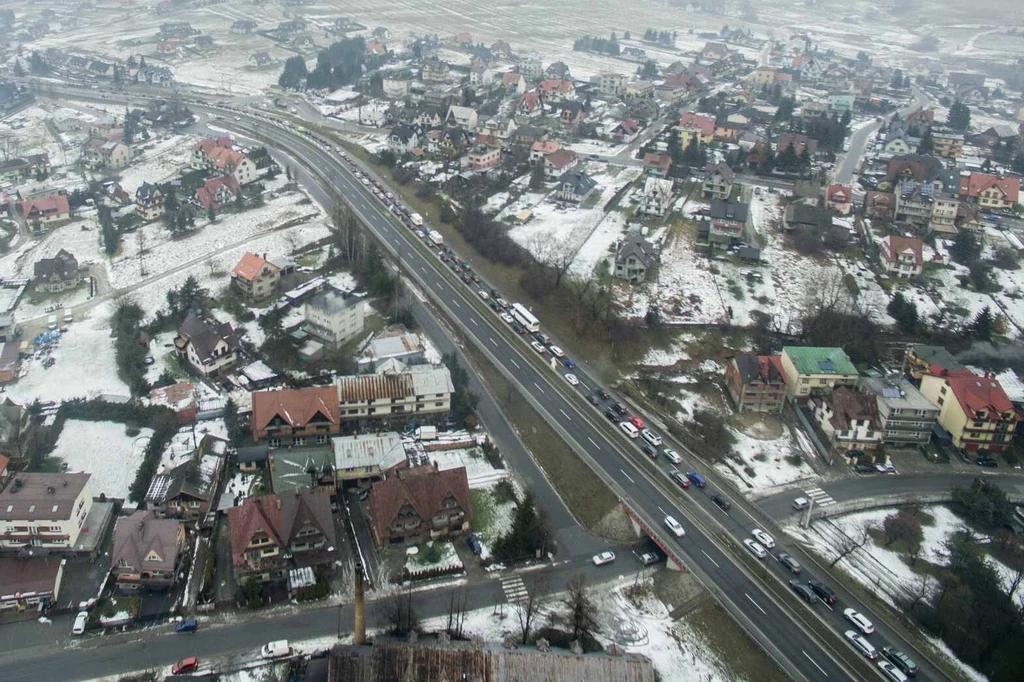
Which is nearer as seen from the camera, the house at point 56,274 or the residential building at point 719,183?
the house at point 56,274

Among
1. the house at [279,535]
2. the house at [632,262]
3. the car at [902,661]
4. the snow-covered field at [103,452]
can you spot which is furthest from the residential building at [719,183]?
the snow-covered field at [103,452]

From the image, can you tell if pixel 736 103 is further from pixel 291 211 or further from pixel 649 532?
pixel 649 532

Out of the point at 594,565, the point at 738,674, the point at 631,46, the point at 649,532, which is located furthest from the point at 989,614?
the point at 631,46

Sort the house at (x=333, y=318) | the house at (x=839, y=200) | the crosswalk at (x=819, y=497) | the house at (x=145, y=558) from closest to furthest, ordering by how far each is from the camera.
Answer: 1. the house at (x=145, y=558)
2. the crosswalk at (x=819, y=497)
3. the house at (x=333, y=318)
4. the house at (x=839, y=200)

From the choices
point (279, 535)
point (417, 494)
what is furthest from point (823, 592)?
point (279, 535)

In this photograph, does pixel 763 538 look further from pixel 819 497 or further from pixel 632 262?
pixel 632 262

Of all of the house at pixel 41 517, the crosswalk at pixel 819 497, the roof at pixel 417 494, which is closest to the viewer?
the house at pixel 41 517

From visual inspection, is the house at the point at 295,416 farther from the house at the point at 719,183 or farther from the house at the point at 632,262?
the house at the point at 719,183
